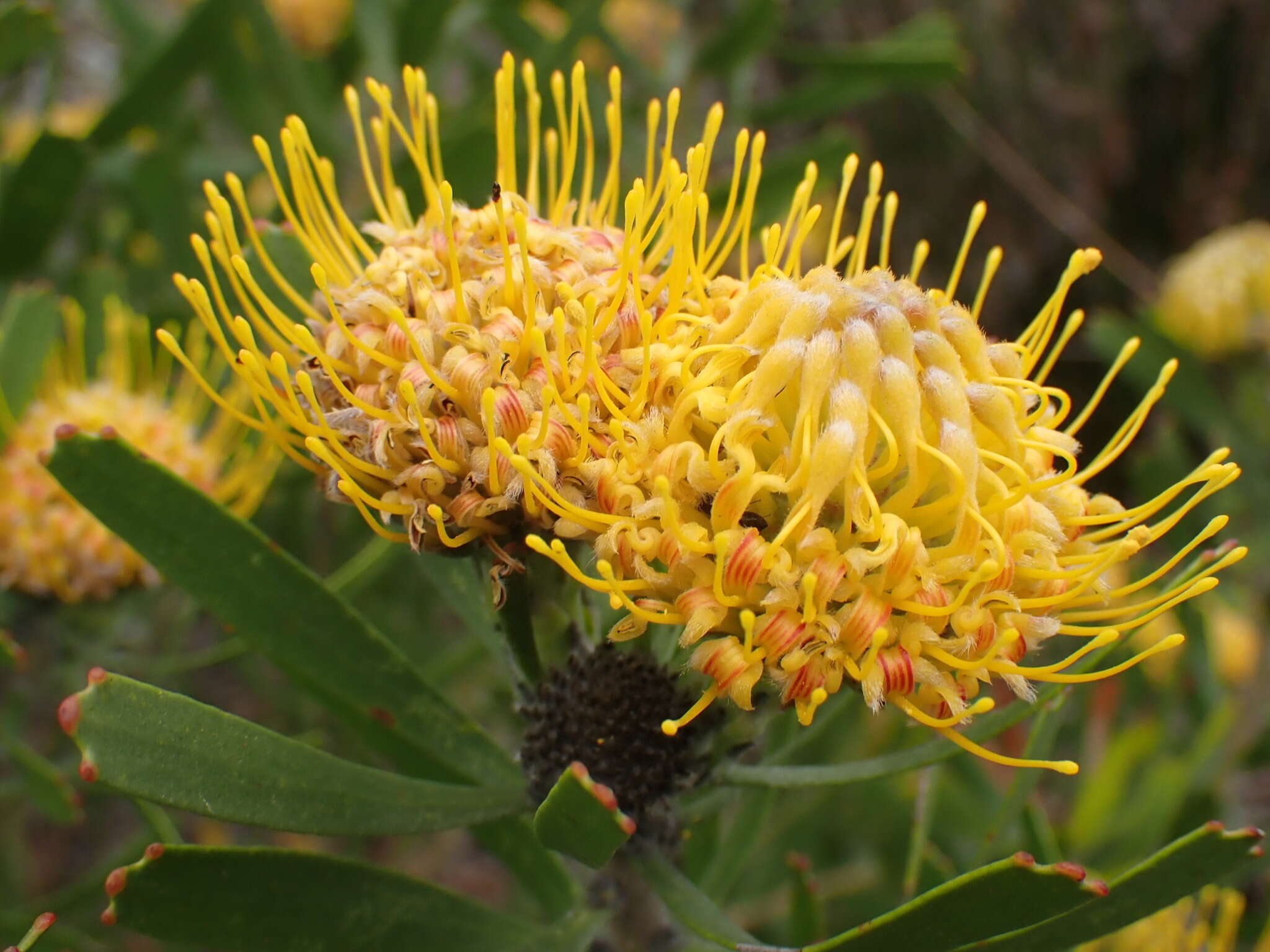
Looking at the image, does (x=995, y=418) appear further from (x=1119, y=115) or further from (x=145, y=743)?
(x=1119, y=115)

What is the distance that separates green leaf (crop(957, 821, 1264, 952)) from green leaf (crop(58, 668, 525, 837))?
1.61ft

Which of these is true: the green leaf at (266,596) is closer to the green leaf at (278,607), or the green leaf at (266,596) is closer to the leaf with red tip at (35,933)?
the green leaf at (278,607)

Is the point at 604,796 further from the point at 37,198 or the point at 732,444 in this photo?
the point at 37,198

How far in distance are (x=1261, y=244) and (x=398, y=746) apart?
2.35 metres

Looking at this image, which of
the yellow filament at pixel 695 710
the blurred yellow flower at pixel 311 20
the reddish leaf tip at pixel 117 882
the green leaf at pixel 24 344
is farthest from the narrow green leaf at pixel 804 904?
the blurred yellow flower at pixel 311 20

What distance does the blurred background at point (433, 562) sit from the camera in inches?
59.2

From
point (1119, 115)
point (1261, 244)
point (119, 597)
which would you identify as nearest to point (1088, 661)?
point (119, 597)

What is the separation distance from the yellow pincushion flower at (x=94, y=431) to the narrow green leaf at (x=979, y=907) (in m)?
0.88

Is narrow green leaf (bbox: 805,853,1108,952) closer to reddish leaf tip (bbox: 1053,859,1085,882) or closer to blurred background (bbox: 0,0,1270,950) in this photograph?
reddish leaf tip (bbox: 1053,859,1085,882)

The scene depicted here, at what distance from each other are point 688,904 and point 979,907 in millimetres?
298

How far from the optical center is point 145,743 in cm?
78

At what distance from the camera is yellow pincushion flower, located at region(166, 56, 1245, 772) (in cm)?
81

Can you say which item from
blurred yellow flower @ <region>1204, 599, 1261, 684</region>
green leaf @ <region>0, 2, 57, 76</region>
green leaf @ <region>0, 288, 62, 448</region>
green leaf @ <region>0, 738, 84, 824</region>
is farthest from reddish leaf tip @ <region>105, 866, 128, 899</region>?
blurred yellow flower @ <region>1204, 599, 1261, 684</region>

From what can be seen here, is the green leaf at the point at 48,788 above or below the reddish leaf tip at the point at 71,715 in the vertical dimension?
below
